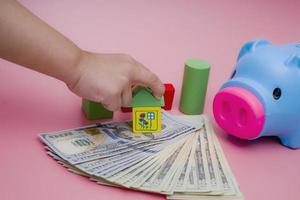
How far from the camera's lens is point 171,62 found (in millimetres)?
1392

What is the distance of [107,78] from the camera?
903mm

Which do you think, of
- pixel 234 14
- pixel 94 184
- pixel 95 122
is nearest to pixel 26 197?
pixel 94 184

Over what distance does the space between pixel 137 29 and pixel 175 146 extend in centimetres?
77

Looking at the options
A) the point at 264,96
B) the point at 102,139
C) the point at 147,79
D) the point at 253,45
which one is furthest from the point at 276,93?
the point at 102,139

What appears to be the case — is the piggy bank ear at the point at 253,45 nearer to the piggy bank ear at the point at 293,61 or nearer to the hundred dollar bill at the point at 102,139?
the piggy bank ear at the point at 293,61

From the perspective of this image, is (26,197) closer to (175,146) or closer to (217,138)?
(175,146)

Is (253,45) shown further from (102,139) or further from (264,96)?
(102,139)

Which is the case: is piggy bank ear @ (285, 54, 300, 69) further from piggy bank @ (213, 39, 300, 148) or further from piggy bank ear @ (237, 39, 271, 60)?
piggy bank ear @ (237, 39, 271, 60)

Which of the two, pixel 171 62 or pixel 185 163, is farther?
pixel 171 62

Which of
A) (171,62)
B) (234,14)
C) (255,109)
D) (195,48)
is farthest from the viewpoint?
(234,14)

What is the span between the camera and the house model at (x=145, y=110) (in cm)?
97

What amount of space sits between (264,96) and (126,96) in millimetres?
285

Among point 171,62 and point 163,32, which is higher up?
point 163,32

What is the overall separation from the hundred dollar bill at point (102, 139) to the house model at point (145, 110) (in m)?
0.02
